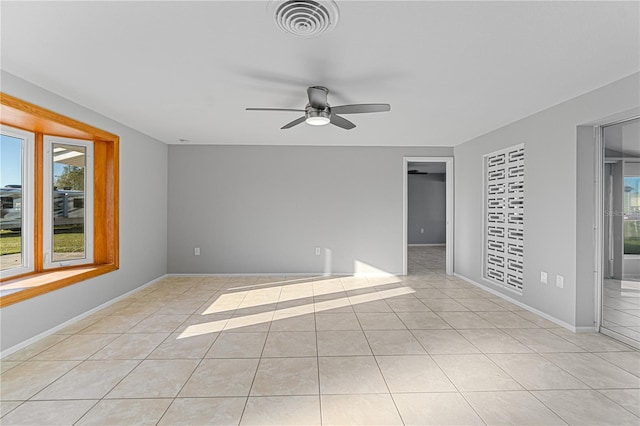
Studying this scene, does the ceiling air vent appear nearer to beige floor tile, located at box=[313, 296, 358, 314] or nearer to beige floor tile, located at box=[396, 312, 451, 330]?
beige floor tile, located at box=[396, 312, 451, 330]

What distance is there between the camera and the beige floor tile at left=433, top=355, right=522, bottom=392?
7.11ft

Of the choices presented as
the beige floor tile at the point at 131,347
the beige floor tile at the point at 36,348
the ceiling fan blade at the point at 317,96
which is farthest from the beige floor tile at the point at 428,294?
the beige floor tile at the point at 36,348

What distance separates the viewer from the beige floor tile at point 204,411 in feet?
5.93

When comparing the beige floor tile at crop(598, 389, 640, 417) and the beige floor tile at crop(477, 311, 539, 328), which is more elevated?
the beige floor tile at crop(477, 311, 539, 328)

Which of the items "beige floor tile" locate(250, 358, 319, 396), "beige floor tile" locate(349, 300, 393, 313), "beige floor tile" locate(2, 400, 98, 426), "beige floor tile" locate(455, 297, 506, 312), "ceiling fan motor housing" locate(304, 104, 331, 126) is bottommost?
"beige floor tile" locate(2, 400, 98, 426)

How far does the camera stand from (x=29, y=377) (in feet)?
7.47

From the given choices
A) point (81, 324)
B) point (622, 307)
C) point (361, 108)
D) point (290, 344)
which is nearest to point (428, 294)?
point (622, 307)

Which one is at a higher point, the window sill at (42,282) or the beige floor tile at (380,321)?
the window sill at (42,282)

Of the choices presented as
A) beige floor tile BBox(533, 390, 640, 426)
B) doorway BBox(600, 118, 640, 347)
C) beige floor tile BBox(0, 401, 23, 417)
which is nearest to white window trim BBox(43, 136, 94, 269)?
beige floor tile BBox(0, 401, 23, 417)

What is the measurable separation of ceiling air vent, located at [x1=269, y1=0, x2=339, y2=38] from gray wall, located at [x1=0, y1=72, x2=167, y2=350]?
248 centimetres

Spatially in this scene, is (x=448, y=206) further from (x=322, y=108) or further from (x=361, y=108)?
(x=322, y=108)

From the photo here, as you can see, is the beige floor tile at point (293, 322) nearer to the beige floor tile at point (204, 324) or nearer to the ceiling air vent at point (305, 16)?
the beige floor tile at point (204, 324)

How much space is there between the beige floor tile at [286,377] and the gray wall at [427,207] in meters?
8.56

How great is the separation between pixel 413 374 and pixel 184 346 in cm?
198
